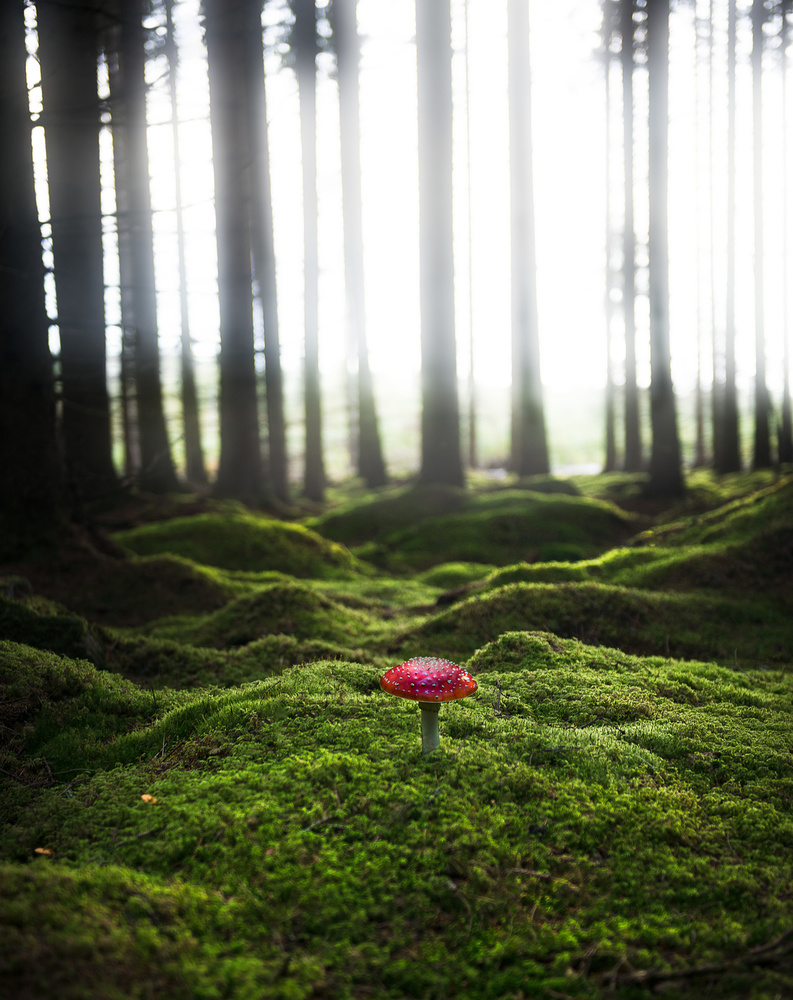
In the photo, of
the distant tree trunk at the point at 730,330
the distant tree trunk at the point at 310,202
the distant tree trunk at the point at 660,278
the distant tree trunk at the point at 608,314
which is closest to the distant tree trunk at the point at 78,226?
the distant tree trunk at the point at 310,202

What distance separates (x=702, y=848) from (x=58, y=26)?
13.3m

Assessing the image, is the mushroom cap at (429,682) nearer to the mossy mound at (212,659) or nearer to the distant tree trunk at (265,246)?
the mossy mound at (212,659)

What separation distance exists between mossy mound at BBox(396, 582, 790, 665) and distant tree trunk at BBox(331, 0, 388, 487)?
17631mm

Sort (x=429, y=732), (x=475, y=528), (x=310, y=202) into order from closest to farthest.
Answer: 1. (x=429, y=732)
2. (x=475, y=528)
3. (x=310, y=202)

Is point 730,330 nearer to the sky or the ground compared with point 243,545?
nearer to the sky

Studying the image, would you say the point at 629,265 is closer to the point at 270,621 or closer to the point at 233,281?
the point at 233,281

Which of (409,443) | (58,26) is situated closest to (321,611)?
(58,26)

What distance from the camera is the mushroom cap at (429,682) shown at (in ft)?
10.2

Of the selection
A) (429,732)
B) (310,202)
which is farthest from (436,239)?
(429,732)

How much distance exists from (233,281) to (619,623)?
13.5 metres

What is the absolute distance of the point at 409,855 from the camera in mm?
2805

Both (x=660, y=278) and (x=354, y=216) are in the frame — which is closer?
(x=660, y=278)

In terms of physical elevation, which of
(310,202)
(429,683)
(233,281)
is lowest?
(429,683)

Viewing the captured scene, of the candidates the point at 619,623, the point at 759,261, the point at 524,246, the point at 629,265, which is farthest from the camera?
the point at 629,265
